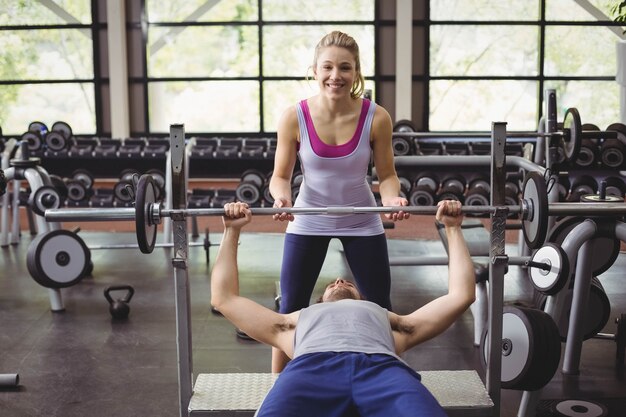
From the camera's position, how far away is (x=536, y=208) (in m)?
1.68

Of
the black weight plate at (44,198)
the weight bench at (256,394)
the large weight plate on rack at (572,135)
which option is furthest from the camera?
the black weight plate at (44,198)

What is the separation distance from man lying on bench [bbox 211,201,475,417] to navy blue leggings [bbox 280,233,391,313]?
0.24m

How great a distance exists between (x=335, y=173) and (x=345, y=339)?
0.51 m

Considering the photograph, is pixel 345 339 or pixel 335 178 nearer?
pixel 345 339

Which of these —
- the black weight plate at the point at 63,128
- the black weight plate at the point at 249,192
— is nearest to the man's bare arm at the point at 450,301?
the black weight plate at the point at 249,192

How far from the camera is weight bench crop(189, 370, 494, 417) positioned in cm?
161

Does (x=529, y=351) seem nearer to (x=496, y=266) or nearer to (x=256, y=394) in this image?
(x=496, y=266)

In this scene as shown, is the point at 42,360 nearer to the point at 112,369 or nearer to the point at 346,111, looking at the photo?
the point at 112,369

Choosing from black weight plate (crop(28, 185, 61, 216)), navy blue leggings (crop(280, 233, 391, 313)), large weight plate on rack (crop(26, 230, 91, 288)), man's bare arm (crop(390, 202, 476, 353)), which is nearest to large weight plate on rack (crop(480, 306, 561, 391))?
man's bare arm (crop(390, 202, 476, 353))

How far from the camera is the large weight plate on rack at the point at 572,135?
2.92 meters

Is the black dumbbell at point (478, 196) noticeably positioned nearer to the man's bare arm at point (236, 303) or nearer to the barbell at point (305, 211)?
the barbell at point (305, 211)

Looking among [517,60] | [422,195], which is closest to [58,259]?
[422,195]

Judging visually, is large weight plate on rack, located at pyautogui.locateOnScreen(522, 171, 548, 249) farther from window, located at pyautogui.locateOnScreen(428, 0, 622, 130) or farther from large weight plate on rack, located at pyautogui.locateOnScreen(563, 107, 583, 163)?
window, located at pyautogui.locateOnScreen(428, 0, 622, 130)

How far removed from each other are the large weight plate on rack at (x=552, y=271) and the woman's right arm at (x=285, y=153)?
705 mm
